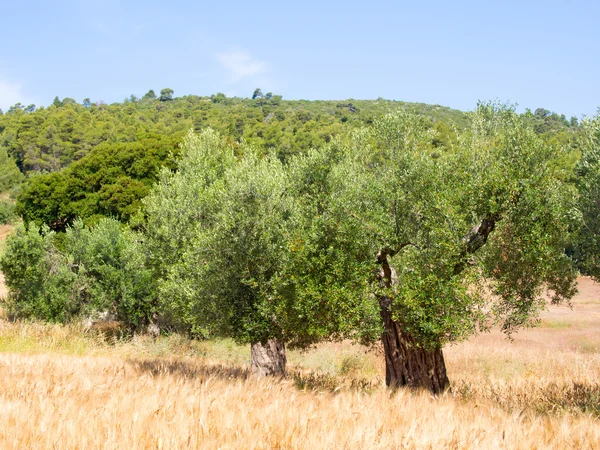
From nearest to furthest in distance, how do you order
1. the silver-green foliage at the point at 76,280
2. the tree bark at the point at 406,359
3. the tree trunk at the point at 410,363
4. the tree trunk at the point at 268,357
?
the tree bark at the point at 406,359
the tree trunk at the point at 410,363
the tree trunk at the point at 268,357
the silver-green foliage at the point at 76,280

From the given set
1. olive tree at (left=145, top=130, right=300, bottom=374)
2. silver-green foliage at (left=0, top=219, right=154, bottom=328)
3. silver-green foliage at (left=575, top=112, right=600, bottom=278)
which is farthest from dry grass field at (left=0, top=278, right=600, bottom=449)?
silver-green foliage at (left=0, top=219, right=154, bottom=328)

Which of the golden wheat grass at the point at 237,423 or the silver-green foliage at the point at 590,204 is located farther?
the silver-green foliage at the point at 590,204

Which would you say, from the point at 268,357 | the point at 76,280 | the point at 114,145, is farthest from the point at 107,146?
the point at 268,357

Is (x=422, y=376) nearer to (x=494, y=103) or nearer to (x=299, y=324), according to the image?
(x=299, y=324)

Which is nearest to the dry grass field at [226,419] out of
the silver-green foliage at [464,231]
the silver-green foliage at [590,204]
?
the silver-green foliage at [464,231]

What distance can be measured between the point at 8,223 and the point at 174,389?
90.9 metres

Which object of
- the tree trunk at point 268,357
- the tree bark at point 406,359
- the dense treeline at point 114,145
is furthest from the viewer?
the dense treeline at point 114,145

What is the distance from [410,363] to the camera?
15328 millimetres

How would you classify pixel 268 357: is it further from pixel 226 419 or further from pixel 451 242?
pixel 226 419

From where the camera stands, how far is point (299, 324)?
587 inches

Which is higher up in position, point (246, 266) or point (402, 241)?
point (402, 241)

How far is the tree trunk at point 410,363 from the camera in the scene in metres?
15.2

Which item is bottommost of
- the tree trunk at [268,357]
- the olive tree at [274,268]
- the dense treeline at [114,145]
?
the tree trunk at [268,357]

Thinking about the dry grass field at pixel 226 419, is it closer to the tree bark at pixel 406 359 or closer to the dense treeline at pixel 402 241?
the tree bark at pixel 406 359
